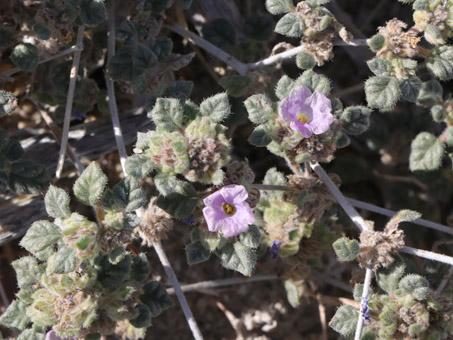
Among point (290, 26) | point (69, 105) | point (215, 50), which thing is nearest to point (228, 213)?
point (290, 26)

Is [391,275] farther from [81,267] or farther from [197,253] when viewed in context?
[81,267]

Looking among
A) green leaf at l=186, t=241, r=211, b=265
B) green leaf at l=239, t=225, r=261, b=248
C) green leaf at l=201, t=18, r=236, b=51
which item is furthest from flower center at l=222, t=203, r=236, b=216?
green leaf at l=201, t=18, r=236, b=51

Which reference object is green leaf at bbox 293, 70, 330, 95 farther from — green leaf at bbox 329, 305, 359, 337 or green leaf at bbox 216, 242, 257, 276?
green leaf at bbox 329, 305, 359, 337

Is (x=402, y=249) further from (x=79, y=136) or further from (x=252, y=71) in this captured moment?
(x=79, y=136)

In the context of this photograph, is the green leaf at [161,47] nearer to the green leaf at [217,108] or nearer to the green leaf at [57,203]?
the green leaf at [217,108]

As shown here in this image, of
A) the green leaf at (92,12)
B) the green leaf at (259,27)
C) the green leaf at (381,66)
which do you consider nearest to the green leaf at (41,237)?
the green leaf at (92,12)

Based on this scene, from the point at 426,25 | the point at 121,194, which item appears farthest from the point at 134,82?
the point at 426,25
